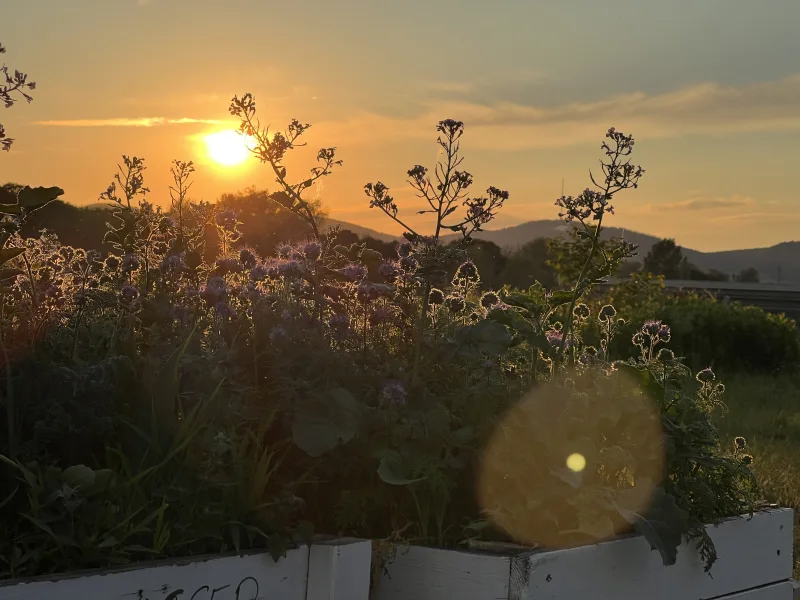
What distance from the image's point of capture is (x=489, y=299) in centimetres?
354

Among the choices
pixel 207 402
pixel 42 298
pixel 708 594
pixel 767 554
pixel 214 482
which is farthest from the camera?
pixel 767 554

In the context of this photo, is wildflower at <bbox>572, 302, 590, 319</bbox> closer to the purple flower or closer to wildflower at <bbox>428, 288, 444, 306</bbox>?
Result: wildflower at <bbox>428, 288, 444, 306</bbox>

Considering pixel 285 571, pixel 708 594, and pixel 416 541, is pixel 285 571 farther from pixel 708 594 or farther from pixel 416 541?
pixel 708 594

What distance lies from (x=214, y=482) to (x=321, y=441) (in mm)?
380

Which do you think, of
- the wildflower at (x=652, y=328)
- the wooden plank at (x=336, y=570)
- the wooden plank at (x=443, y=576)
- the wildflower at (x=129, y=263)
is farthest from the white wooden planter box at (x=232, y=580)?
the wildflower at (x=652, y=328)

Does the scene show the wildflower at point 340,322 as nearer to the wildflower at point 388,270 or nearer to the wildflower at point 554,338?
the wildflower at point 388,270

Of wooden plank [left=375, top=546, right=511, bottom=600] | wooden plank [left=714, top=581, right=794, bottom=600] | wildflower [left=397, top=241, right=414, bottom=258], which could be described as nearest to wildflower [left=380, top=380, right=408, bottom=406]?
wooden plank [left=375, top=546, right=511, bottom=600]

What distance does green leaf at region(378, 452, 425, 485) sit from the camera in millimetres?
2594

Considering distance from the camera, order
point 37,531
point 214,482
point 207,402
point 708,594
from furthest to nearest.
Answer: point 708,594
point 207,402
point 214,482
point 37,531

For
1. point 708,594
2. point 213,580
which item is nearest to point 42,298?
point 213,580

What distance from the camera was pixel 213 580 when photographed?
221 cm

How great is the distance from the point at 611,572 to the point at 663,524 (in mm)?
211

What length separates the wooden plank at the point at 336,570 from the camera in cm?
241

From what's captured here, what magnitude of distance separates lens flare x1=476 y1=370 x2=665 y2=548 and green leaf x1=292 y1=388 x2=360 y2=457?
1.47 ft
